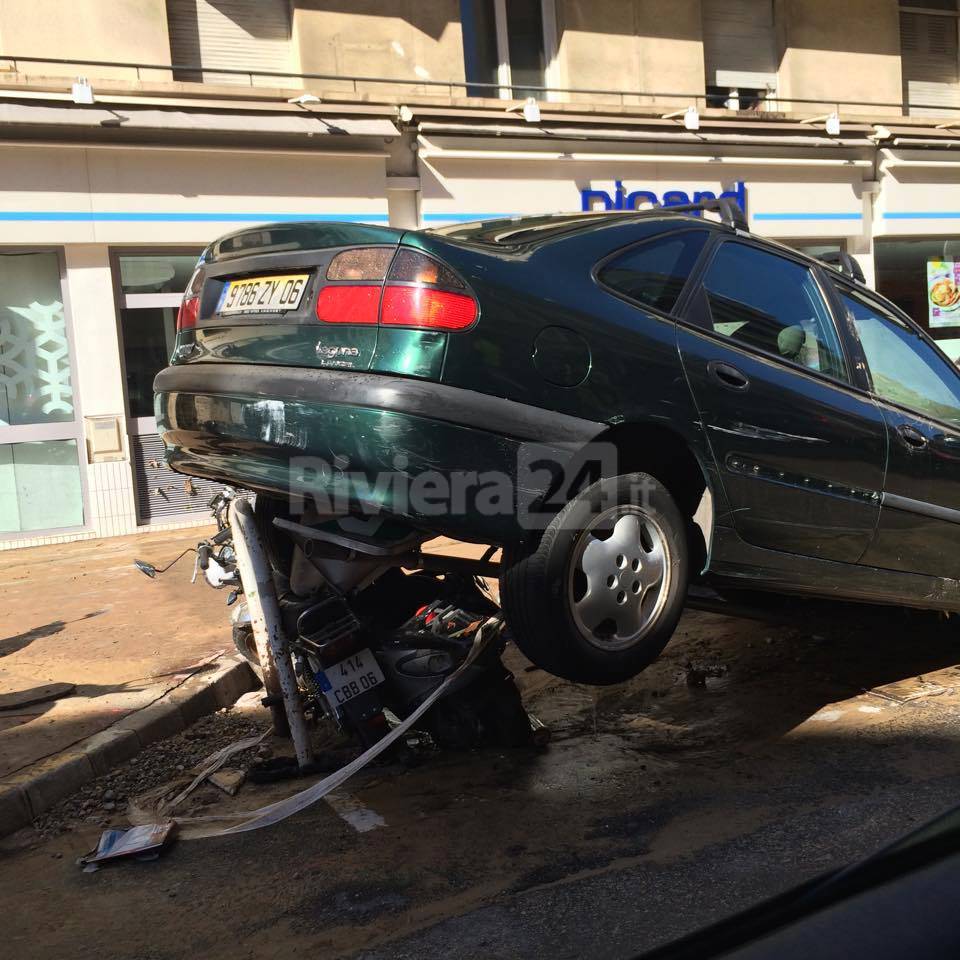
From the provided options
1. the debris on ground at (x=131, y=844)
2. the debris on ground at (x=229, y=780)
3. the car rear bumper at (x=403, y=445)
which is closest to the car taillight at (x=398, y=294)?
the car rear bumper at (x=403, y=445)

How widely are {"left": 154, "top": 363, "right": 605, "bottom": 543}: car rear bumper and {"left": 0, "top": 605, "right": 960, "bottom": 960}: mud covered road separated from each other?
1029 mm

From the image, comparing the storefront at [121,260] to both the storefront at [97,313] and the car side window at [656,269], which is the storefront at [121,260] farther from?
the car side window at [656,269]

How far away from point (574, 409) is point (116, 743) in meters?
2.59

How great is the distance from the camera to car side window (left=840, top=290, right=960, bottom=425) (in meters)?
4.20

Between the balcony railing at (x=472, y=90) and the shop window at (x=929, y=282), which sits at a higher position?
the balcony railing at (x=472, y=90)

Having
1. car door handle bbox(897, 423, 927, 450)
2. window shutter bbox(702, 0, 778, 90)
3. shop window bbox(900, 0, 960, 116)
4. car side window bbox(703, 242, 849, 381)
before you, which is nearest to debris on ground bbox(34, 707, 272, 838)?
car side window bbox(703, 242, 849, 381)

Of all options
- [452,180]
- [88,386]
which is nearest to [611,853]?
[88,386]

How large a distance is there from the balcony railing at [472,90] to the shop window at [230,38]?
52 mm

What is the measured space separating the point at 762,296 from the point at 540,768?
6.38ft

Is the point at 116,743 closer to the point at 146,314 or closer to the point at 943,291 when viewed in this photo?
the point at 146,314

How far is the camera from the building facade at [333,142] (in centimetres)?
1026

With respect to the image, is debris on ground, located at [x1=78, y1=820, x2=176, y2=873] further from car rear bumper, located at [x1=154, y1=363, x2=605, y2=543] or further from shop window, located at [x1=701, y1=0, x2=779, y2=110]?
shop window, located at [x1=701, y1=0, x2=779, y2=110]

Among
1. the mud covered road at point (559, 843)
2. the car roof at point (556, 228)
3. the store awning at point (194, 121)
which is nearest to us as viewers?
the mud covered road at point (559, 843)

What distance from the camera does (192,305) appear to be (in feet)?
12.4
